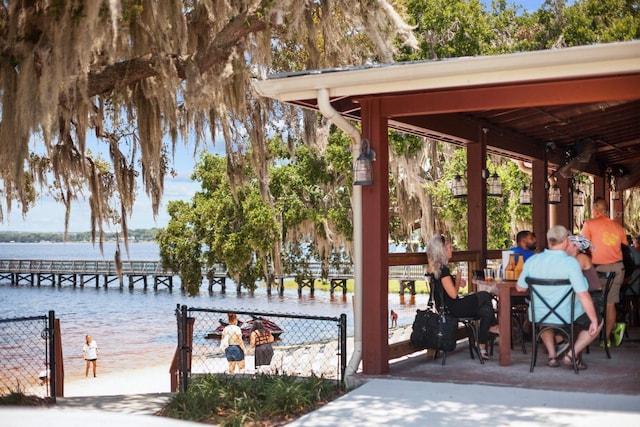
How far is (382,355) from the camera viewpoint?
714 cm

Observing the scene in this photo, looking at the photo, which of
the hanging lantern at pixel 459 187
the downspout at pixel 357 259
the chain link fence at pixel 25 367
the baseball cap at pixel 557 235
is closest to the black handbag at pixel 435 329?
the downspout at pixel 357 259

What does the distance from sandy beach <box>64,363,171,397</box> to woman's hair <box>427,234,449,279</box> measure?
37.5ft

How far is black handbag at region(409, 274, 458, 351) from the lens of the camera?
7.50 m

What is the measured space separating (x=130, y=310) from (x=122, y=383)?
109 ft

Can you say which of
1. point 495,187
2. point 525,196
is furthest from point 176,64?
point 525,196

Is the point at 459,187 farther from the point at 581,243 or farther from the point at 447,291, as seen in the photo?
the point at 447,291

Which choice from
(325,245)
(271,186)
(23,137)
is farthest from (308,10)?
(325,245)

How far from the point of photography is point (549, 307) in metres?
6.82

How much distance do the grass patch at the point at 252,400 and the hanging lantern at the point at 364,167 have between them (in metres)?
1.72

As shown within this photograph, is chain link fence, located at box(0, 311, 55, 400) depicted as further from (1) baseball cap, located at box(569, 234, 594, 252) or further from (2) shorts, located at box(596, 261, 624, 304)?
(2) shorts, located at box(596, 261, 624, 304)

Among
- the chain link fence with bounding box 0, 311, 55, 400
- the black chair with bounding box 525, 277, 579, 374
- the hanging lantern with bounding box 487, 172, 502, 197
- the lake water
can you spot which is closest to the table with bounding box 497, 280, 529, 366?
the black chair with bounding box 525, 277, 579, 374

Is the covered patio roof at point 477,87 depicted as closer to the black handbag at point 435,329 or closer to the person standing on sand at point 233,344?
the black handbag at point 435,329

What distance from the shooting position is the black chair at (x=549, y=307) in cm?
675

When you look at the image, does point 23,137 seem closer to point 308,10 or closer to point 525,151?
point 308,10
